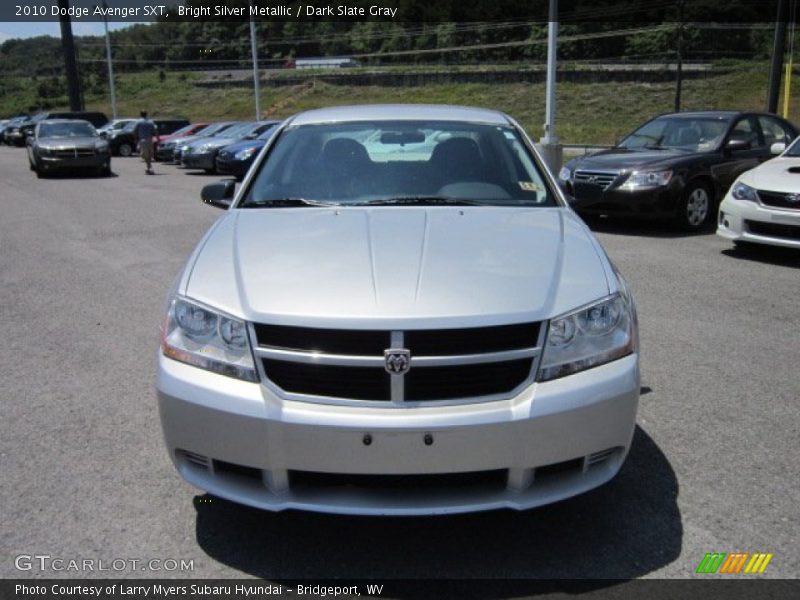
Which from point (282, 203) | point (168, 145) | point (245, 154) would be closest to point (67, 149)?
point (245, 154)

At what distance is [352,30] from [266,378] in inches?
4513

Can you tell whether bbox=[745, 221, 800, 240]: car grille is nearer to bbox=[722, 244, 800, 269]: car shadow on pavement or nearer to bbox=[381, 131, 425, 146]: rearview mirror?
bbox=[722, 244, 800, 269]: car shadow on pavement

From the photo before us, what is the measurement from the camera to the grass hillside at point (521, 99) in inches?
1997

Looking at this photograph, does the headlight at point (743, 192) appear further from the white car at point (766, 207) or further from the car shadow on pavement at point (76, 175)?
the car shadow on pavement at point (76, 175)

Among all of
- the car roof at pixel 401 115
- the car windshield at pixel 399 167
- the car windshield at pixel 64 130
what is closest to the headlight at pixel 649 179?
the car roof at pixel 401 115

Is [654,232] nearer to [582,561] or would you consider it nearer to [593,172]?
[593,172]

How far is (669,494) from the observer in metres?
3.24

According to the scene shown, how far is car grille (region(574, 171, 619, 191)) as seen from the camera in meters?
10.0

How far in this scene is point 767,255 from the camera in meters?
8.67

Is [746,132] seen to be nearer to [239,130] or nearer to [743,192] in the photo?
[743,192]

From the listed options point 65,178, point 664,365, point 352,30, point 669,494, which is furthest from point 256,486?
point 352,30

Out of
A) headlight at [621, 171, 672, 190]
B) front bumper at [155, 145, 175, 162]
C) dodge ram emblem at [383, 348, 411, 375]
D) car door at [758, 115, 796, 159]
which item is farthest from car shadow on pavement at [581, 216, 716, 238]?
front bumper at [155, 145, 175, 162]

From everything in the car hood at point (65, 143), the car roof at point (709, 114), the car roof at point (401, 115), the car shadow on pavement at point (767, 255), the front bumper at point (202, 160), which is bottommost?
the front bumper at point (202, 160)

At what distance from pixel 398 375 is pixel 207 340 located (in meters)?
0.73
